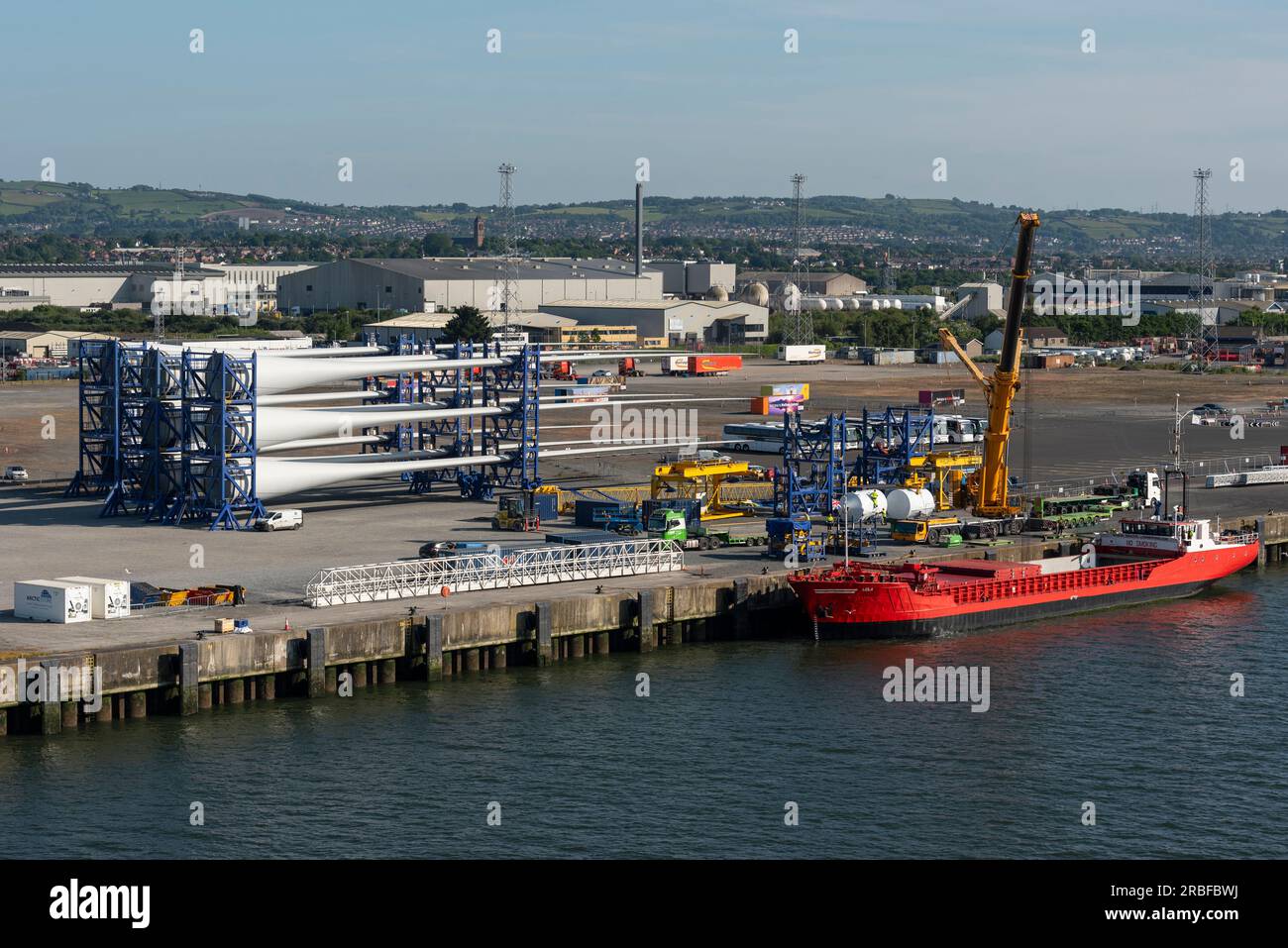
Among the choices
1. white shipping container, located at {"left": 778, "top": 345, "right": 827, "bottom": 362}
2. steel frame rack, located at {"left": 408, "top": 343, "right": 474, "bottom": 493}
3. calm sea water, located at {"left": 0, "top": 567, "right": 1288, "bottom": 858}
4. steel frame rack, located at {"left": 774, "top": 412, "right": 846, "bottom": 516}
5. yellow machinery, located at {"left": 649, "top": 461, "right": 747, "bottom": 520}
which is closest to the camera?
calm sea water, located at {"left": 0, "top": 567, "right": 1288, "bottom": 858}

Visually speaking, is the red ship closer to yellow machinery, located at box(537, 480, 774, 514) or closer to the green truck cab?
the green truck cab

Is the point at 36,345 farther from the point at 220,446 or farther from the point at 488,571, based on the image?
the point at 488,571

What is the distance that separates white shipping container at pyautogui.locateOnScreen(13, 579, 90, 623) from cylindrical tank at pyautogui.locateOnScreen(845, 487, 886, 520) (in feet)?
113

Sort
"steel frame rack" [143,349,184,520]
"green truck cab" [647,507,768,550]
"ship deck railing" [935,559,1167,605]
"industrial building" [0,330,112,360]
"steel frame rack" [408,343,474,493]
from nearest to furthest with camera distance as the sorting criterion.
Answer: "ship deck railing" [935,559,1167,605] → "green truck cab" [647,507,768,550] → "steel frame rack" [143,349,184,520] → "steel frame rack" [408,343,474,493] → "industrial building" [0,330,112,360]

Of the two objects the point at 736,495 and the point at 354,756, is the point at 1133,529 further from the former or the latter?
the point at 354,756

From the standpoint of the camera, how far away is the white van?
77125 millimetres

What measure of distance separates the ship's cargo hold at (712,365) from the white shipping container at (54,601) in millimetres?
119102

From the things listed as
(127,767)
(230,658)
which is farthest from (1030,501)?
(127,767)

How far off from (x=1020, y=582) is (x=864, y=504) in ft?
34.3

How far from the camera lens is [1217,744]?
51.6 metres

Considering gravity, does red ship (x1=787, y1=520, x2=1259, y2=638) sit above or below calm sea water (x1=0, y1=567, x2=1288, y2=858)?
above

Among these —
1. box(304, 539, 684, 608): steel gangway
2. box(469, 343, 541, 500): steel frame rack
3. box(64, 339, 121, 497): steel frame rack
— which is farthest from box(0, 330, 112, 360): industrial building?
box(304, 539, 684, 608): steel gangway

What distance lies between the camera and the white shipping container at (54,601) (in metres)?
56.8
